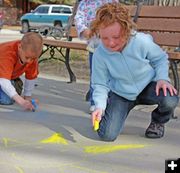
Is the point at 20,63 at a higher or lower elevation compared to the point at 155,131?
higher

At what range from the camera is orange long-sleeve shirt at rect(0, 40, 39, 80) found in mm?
4344

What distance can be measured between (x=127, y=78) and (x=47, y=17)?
24940 millimetres

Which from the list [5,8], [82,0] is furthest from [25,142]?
[5,8]

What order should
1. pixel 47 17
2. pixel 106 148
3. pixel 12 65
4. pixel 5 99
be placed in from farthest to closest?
pixel 47 17
pixel 5 99
pixel 12 65
pixel 106 148

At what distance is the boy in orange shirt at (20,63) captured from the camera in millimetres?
4234

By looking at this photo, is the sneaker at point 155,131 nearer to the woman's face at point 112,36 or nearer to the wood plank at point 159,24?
the woman's face at point 112,36

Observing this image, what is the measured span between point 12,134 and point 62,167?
854mm

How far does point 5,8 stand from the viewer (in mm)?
37906

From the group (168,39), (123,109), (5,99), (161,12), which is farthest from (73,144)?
(161,12)

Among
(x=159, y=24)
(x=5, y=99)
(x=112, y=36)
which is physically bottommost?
(x=5, y=99)

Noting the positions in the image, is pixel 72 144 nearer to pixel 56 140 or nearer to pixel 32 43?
pixel 56 140

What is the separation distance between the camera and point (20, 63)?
4488 millimetres

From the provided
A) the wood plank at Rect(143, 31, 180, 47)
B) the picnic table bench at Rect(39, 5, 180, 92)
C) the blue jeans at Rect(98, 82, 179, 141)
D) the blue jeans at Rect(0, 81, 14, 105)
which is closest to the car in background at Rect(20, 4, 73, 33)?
the picnic table bench at Rect(39, 5, 180, 92)

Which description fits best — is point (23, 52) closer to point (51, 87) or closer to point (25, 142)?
point (25, 142)
